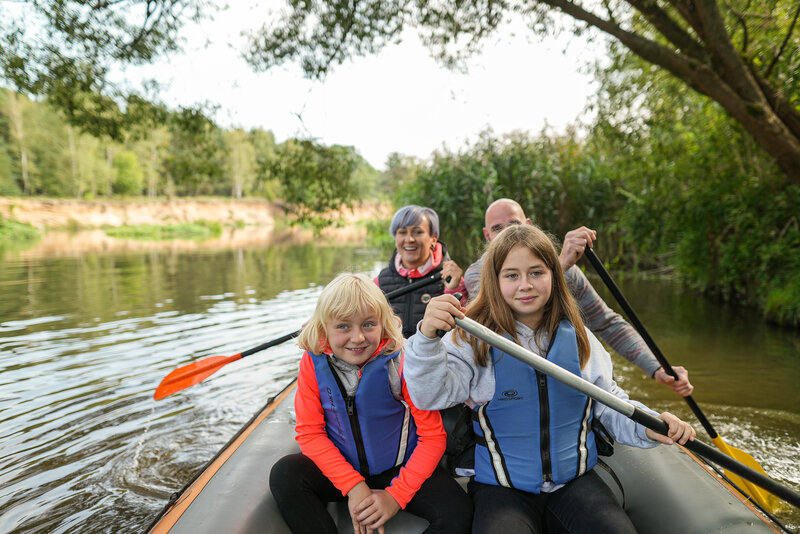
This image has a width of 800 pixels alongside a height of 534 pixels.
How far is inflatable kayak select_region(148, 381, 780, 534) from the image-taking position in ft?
4.59

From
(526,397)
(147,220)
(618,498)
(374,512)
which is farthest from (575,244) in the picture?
(147,220)

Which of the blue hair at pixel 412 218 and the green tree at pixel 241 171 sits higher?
the green tree at pixel 241 171

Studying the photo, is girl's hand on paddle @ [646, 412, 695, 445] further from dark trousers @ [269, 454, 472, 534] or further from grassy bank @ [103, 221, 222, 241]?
grassy bank @ [103, 221, 222, 241]

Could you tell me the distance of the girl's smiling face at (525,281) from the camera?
1.50m

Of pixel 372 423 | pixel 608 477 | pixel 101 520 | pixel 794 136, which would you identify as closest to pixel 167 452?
pixel 101 520

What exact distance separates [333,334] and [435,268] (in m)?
1.39

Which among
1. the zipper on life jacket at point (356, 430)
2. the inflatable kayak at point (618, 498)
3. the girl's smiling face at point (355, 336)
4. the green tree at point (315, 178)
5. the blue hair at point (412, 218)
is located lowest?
the inflatable kayak at point (618, 498)

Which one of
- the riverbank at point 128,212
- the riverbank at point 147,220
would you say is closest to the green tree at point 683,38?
the riverbank at point 147,220

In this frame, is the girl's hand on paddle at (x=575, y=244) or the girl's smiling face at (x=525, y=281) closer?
the girl's smiling face at (x=525, y=281)

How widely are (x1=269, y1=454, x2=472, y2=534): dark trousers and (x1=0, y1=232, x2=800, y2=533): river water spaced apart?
1.26 metres

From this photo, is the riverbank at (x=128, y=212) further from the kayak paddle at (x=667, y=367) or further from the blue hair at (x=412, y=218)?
the kayak paddle at (x=667, y=367)

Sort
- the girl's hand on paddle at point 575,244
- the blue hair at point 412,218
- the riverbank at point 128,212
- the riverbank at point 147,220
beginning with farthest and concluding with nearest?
the riverbank at point 128,212 < the riverbank at point 147,220 < the blue hair at point 412,218 < the girl's hand on paddle at point 575,244

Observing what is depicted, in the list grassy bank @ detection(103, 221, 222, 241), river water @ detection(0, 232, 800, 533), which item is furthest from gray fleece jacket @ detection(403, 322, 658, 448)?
grassy bank @ detection(103, 221, 222, 241)

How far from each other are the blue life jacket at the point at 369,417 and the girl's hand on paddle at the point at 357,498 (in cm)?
8
